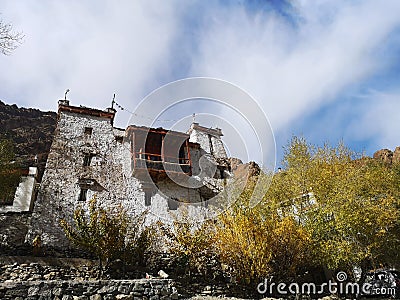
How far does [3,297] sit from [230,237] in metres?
9.29

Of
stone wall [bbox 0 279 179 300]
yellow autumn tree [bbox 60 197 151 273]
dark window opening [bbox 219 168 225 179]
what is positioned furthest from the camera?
dark window opening [bbox 219 168 225 179]

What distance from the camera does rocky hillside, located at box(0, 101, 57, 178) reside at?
112ft

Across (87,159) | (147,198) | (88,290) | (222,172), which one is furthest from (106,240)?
(222,172)

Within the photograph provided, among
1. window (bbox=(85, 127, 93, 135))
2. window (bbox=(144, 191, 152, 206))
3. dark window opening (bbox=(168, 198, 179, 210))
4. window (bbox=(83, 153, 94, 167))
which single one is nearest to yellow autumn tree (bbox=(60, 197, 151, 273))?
window (bbox=(144, 191, 152, 206))

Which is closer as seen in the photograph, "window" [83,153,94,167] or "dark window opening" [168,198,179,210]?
"window" [83,153,94,167]

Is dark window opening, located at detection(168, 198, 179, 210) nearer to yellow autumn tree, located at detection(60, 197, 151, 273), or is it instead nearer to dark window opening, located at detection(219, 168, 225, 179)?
dark window opening, located at detection(219, 168, 225, 179)

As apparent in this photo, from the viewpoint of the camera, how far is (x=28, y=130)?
4100 cm

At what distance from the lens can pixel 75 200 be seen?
68.8 feet

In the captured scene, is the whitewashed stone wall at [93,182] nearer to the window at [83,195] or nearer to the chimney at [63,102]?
the window at [83,195]

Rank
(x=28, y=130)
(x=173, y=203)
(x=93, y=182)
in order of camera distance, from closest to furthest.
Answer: (x=93, y=182) → (x=173, y=203) → (x=28, y=130)

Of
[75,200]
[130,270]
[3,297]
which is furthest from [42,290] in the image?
[75,200]

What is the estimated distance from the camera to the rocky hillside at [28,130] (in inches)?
1347

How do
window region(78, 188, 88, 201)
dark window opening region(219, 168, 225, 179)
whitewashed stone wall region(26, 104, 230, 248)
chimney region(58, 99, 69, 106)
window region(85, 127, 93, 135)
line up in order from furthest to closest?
dark window opening region(219, 168, 225, 179) → chimney region(58, 99, 69, 106) → window region(85, 127, 93, 135) → window region(78, 188, 88, 201) → whitewashed stone wall region(26, 104, 230, 248)

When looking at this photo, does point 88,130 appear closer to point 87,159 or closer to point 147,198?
point 87,159
